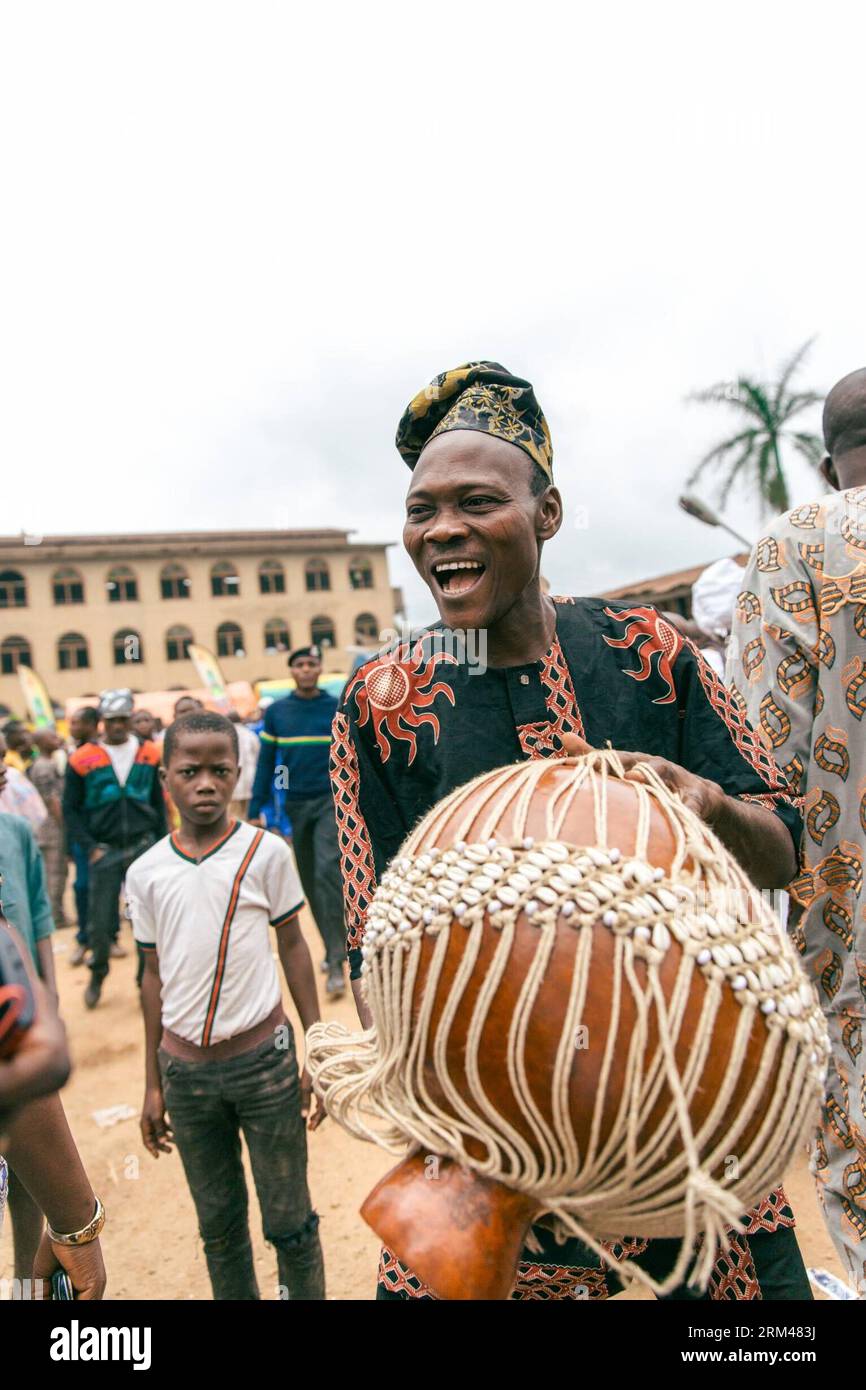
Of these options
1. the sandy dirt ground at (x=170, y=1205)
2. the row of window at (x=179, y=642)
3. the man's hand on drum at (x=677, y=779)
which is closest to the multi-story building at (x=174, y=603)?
the row of window at (x=179, y=642)

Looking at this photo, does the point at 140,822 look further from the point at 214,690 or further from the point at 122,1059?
the point at 214,690

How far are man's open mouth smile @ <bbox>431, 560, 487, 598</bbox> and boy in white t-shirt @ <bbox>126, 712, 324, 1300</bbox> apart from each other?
1630mm

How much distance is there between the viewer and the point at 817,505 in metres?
2.17

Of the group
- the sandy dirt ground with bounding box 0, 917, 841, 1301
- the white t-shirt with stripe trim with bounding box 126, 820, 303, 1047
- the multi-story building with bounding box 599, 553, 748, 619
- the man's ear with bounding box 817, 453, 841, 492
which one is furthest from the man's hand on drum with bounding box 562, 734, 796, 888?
the multi-story building with bounding box 599, 553, 748, 619

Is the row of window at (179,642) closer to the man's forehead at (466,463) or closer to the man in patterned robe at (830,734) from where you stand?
the man in patterned robe at (830,734)

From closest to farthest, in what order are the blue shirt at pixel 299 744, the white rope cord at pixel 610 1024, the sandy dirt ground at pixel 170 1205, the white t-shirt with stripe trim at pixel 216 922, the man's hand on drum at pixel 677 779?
the white rope cord at pixel 610 1024 → the man's hand on drum at pixel 677 779 → the white t-shirt with stripe trim at pixel 216 922 → the sandy dirt ground at pixel 170 1205 → the blue shirt at pixel 299 744

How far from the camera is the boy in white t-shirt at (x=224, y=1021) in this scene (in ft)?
8.59

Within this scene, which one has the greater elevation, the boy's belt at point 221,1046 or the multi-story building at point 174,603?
the multi-story building at point 174,603

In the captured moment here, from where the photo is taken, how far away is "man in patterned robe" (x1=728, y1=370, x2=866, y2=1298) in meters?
2.01

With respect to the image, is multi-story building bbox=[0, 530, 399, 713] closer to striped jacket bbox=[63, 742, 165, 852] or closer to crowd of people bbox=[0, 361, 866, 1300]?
striped jacket bbox=[63, 742, 165, 852]

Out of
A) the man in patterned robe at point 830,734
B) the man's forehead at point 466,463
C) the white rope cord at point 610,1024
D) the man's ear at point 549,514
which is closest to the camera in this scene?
the white rope cord at point 610,1024

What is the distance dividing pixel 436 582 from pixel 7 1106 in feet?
3.29
